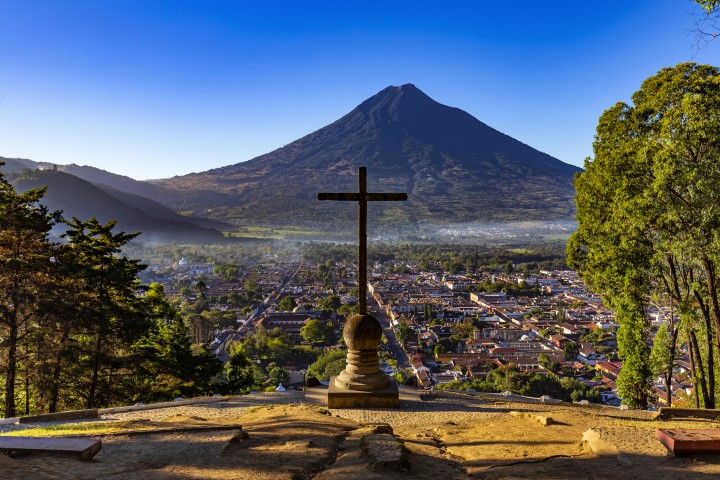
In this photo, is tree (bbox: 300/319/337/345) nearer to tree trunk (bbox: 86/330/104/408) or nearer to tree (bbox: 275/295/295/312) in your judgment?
tree (bbox: 275/295/295/312)

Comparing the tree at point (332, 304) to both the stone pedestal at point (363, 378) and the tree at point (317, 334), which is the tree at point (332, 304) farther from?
the stone pedestal at point (363, 378)

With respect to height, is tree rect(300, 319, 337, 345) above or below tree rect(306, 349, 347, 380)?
below

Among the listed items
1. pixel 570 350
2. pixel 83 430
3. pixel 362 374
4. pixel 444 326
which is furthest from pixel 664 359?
pixel 444 326

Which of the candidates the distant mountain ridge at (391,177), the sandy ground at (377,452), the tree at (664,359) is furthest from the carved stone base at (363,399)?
the distant mountain ridge at (391,177)

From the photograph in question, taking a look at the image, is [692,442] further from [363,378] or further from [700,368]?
[700,368]

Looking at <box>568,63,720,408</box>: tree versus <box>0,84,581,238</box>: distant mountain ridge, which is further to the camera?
<box>0,84,581,238</box>: distant mountain ridge

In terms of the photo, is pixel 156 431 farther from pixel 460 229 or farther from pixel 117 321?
pixel 460 229

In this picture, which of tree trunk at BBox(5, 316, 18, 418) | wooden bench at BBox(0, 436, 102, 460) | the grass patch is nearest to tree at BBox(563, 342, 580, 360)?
tree trunk at BBox(5, 316, 18, 418)
